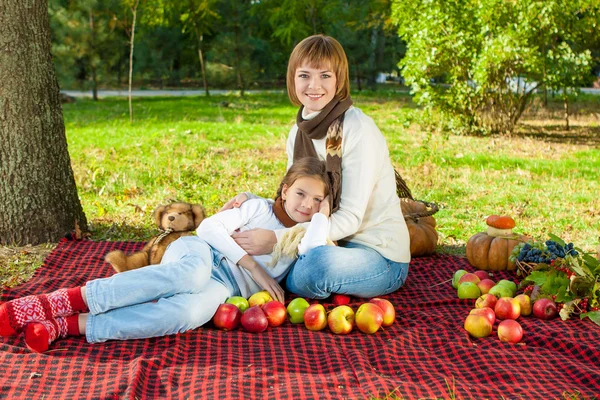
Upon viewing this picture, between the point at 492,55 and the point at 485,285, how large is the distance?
797cm

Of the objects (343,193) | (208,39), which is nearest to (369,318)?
(343,193)

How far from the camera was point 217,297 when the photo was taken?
160 inches

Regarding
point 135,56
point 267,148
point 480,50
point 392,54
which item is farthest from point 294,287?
point 392,54

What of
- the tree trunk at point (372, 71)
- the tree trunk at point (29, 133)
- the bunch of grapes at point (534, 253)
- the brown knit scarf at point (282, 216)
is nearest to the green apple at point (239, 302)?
the brown knit scarf at point (282, 216)

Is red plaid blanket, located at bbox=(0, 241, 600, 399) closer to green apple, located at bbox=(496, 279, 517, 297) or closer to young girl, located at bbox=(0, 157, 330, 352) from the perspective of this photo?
young girl, located at bbox=(0, 157, 330, 352)

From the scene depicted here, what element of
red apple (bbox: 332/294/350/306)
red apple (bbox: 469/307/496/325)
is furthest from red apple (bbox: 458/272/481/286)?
red apple (bbox: 332/294/350/306)

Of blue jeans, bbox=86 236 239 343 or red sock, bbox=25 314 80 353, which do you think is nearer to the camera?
red sock, bbox=25 314 80 353

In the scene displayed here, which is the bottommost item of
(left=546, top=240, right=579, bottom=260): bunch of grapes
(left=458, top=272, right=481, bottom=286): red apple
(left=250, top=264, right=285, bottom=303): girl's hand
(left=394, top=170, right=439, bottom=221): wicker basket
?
(left=458, top=272, right=481, bottom=286): red apple

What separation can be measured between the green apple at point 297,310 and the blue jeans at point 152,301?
42cm

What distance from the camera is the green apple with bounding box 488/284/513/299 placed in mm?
4391

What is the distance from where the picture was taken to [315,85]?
4.34 meters

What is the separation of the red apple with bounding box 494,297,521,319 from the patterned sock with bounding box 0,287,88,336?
2.36 metres

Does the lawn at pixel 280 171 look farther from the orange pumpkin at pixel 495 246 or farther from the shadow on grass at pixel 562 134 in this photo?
the orange pumpkin at pixel 495 246

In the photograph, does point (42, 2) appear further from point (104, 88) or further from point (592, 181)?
point (104, 88)
